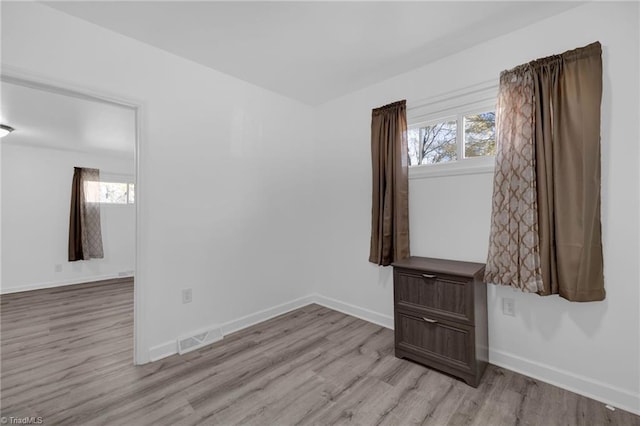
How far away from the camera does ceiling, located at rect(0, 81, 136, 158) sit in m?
2.93

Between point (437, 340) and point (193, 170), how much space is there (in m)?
2.42

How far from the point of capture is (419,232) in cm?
267

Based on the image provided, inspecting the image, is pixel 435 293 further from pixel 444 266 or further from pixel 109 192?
pixel 109 192

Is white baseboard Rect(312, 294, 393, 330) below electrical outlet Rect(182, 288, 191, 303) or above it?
below

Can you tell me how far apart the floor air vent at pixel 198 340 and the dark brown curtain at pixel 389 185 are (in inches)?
64.6

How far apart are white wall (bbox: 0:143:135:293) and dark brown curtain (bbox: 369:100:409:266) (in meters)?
5.47

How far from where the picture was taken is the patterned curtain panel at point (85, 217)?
5102 millimetres

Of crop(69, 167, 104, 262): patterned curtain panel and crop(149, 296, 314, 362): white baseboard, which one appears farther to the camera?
crop(69, 167, 104, 262): patterned curtain panel

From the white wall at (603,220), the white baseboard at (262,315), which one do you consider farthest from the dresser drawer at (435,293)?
the white baseboard at (262,315)

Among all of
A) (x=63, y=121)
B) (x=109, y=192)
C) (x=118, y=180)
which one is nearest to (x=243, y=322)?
(x=63, y=121)

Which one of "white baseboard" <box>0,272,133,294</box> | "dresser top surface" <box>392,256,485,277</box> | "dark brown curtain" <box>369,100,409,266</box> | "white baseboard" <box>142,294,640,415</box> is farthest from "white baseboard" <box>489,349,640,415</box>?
"white baseboard" <box>0,272,133,294</box>

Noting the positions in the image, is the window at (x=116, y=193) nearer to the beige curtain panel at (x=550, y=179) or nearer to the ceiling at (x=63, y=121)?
the ceiling at (x=63, y=121)

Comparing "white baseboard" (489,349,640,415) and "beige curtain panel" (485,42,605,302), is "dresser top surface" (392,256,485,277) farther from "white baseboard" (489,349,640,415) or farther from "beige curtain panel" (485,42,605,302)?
"white baseboard" (489,349,640,415)

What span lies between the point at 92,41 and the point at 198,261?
182cm
